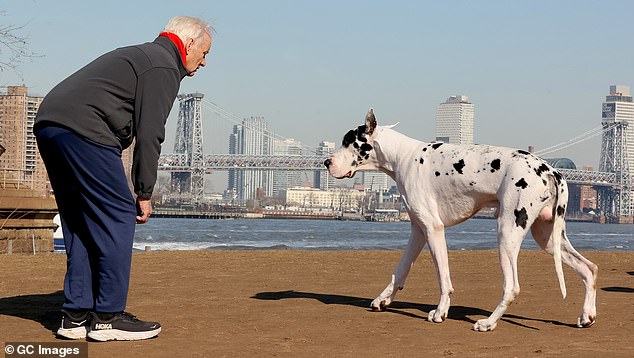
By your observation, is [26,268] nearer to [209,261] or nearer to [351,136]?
[209,261]

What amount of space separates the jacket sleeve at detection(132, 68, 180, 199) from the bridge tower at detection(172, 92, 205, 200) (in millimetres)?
111473

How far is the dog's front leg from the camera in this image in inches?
272

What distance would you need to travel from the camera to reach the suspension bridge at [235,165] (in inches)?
4554

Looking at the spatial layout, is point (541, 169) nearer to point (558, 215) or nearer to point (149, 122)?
point (558, 215)

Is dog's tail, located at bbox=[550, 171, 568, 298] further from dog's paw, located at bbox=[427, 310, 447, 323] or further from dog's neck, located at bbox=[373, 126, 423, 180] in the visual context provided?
dog's neck, located at bbox=[373, 126, 423, 180]

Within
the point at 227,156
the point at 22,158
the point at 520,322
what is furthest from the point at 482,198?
the point at 227,156

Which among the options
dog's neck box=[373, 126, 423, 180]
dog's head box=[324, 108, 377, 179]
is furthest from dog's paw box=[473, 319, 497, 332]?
dog's head box=[324, 108, 377, 179]

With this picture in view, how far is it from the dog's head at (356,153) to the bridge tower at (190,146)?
110m

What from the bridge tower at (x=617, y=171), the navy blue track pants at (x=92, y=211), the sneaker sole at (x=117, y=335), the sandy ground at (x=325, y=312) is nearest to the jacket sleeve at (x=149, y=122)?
the navy blue track pants at (x=92, y=211)

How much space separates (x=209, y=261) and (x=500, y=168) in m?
6.60

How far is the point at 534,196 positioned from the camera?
6055 millimetres

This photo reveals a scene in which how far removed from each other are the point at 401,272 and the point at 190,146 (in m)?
115

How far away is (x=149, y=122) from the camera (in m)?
5.25

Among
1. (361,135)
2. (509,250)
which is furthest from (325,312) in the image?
(509,250)
